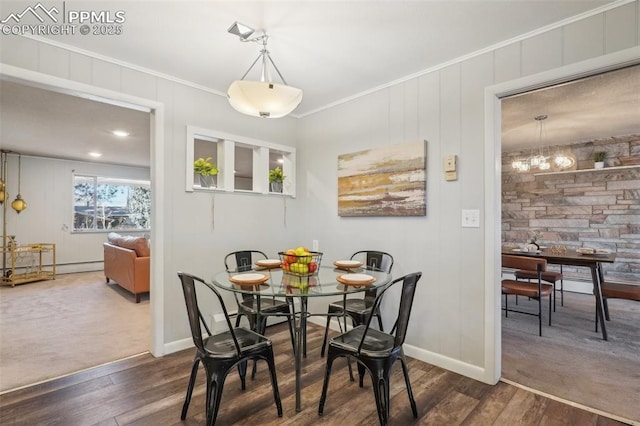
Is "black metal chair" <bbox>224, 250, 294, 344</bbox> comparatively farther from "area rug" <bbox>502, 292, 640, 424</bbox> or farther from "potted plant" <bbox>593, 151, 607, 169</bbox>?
"potted plant" <bbox>593, 151, 607, 169</bbox>

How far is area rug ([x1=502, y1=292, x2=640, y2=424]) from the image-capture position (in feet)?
6.97

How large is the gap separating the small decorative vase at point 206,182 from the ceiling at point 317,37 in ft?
2.82

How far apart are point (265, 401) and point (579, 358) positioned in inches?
104

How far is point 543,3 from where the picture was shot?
1841mm

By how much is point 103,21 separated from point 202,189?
55.7 inches

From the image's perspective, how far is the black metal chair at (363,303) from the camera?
8.30 feet

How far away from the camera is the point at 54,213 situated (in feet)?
22.0

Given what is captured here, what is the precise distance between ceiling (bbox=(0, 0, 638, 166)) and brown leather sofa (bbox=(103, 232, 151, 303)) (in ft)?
7.46

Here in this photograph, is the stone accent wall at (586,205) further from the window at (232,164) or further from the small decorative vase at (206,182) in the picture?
the small decorative vase at (206,182)

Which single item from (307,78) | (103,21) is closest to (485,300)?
(307,78)

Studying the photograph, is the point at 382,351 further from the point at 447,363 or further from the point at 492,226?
the point at 492,226

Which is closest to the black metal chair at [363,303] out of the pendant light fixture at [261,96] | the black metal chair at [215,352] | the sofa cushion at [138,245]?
the black metal chair at [215,352]

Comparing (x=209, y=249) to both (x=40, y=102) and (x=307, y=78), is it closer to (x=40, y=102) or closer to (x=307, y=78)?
(x=307, y=78)

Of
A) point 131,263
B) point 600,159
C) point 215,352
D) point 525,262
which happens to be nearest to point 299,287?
point 215,352
